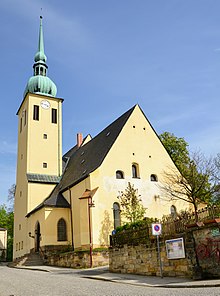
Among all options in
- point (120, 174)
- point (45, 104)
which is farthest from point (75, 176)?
point (45, 104)

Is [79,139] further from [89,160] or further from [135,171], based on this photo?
[135,171]

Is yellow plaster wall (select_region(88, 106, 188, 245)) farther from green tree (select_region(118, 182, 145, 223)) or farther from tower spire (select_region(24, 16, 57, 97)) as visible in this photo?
tower spire (select_region(24, 16, 57, 97))

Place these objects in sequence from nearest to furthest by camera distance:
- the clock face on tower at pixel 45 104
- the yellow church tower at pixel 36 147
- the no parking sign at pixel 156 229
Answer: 1. the no parking sign at pixel 156 229
2. the yellow church tower at pixel 36 147
3. the clock face on tower at pixel 45 104

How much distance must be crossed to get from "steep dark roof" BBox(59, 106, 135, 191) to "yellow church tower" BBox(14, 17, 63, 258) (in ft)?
8.36

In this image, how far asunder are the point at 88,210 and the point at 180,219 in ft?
40.0

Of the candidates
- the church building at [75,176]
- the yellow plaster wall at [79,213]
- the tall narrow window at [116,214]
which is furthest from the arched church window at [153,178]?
the yellow plaster wall at [79,213]

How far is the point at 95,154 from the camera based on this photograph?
101ft

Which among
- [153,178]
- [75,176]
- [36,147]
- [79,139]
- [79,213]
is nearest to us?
[79,213]

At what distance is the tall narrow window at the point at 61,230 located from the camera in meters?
30.3

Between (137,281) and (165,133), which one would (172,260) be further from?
(165,133)

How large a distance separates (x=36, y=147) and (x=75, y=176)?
8471mm

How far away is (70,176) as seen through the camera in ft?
109

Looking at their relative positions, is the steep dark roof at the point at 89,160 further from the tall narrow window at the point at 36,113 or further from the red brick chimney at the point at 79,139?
the tall narrow window at the point at 36,113

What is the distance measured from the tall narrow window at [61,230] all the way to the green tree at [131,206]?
22.5 ft
